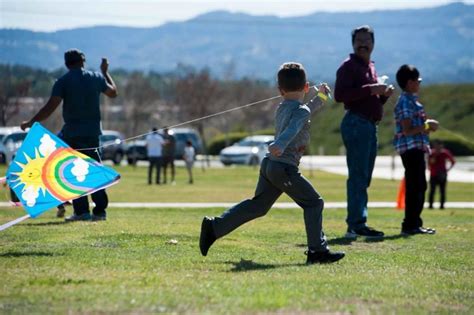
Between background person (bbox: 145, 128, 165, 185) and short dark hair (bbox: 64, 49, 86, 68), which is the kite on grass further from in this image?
background person (bbox: 145, 128, 165, 185)

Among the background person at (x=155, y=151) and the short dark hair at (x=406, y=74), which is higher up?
the short dark hair at (x=406, y=74)

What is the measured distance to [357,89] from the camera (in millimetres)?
11367

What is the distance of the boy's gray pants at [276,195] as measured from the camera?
8.77 meters

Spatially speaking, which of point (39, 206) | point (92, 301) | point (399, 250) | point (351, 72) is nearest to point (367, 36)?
point (351, 72)

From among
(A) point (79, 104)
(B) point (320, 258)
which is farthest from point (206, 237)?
(A) point (79, 104)

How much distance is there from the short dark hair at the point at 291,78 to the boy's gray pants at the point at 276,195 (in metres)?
0.64

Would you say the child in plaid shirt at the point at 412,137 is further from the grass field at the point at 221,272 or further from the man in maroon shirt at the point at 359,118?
the man in maroon shirt at the point at 359,118

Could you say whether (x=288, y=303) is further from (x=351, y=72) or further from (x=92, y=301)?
(x=351, y=72)

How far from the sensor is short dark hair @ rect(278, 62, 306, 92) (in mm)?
8805

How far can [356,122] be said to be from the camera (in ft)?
38.0

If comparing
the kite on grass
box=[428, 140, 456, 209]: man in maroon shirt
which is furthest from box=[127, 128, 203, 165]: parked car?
the kite on grass

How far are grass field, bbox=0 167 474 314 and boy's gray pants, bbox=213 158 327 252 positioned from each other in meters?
0.28

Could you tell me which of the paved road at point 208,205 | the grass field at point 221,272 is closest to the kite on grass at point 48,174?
the grass field at point 221,272

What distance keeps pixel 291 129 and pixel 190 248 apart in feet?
5.93
